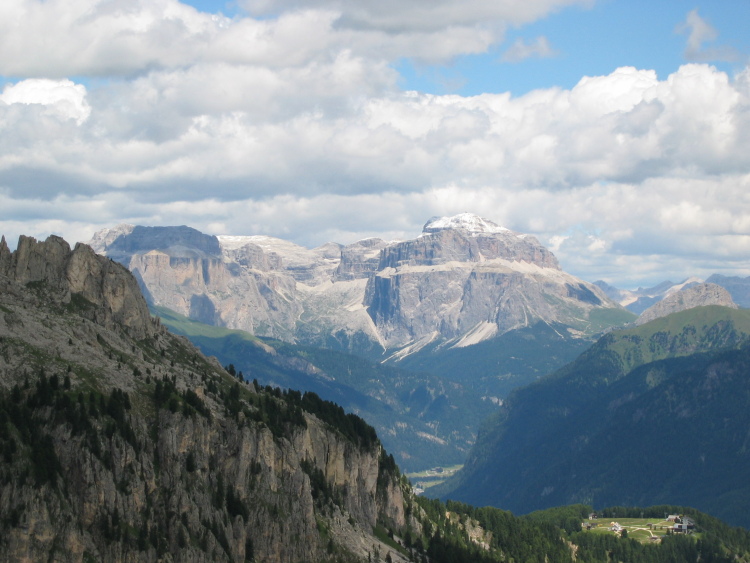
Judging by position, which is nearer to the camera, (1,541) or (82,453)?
(1,541)

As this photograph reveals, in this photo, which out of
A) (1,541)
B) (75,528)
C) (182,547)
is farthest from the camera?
(182,547)

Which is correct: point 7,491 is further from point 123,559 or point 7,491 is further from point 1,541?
point 123,559

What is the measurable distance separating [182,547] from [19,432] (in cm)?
3452

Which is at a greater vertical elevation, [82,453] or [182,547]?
[82,453]

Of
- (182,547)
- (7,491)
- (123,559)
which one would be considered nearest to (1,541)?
(7,491)

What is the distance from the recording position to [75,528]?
7303 inches

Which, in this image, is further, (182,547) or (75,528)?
(182,547)

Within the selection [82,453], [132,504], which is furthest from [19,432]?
[132,504]

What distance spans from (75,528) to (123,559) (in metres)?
9.92

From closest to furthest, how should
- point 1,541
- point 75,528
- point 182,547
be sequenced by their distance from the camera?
1. point 1,541
2. point 75,528
3. point 182,547

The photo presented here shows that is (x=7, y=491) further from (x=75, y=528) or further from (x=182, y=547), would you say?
(x=182, y=547)

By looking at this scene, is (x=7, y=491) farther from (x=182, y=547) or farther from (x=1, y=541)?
(x=182, y=547)

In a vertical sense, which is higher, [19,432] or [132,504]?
[19,432]

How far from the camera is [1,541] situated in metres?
174
